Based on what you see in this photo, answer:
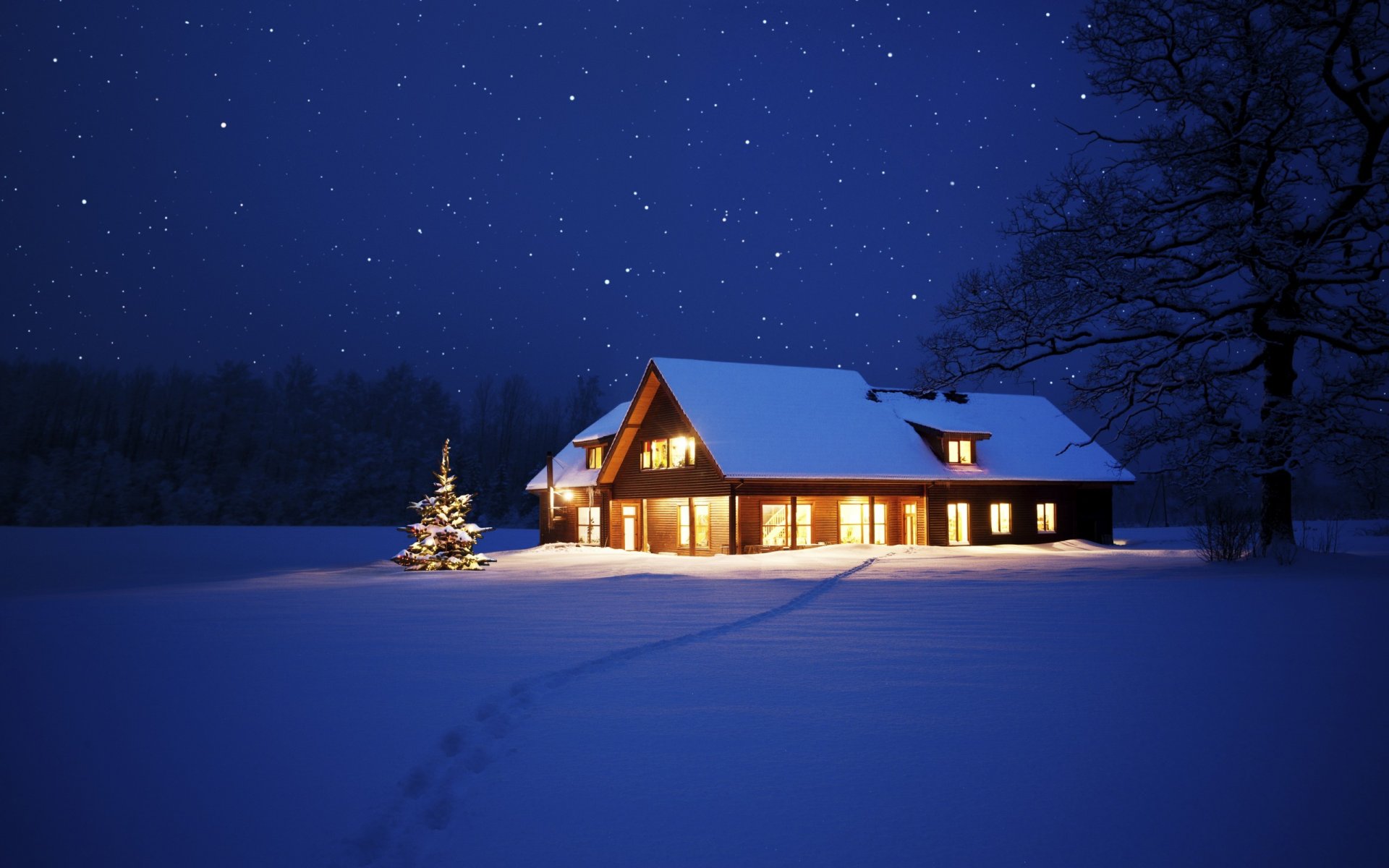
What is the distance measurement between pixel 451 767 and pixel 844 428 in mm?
25708

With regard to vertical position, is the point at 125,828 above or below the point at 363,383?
below

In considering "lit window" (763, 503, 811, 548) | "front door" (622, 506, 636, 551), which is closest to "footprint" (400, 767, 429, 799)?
"lit window" (763, 503, 811, 548)

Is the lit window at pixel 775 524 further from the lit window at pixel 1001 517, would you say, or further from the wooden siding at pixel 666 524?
the lit window at pixel 1001 517

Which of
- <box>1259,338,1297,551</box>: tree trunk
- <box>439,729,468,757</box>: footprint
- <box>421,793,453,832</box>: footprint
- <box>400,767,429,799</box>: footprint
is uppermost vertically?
<box>1259,338,1297,551</box>: tree trunk

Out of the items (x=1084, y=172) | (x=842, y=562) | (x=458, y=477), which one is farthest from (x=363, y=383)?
(x=1084, y=172)

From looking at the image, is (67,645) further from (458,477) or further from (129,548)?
(458,477)

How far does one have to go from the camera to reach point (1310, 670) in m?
6.72

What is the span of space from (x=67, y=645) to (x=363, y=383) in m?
81.0

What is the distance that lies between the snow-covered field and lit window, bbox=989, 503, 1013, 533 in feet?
63.6

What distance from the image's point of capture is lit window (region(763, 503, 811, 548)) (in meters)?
27.1

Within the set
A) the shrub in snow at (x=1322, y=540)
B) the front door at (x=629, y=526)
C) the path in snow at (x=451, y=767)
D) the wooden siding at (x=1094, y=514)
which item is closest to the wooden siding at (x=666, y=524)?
the front door at (x=629, y=526)

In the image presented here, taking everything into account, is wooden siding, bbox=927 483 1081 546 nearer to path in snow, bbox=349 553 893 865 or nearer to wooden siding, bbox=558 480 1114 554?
wooden siding, bbox=558 480 1114 554

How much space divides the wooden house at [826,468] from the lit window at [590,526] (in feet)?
3.72

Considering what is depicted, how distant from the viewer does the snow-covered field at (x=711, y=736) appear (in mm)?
3797
